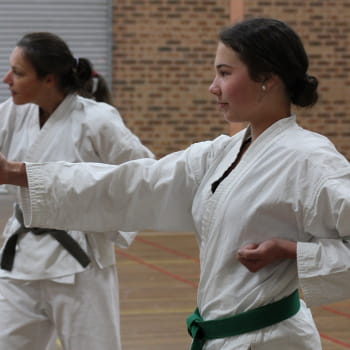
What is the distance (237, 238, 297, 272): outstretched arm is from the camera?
204cm

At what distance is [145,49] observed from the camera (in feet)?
38.3

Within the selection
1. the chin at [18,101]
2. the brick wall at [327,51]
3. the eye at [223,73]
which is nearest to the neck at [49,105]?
the chin at [18,101]

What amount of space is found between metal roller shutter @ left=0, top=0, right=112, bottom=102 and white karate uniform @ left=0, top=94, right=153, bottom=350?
8172mm

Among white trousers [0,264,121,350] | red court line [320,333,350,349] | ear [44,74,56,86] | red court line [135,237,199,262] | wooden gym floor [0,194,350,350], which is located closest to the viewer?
white trousers [0,264,121,350]

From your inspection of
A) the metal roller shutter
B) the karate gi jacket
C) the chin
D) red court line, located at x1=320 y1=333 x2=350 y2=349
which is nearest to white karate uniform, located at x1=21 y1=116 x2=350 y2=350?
the karate gi jacket

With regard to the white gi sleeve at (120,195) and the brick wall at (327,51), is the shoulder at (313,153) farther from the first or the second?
the brick wall at (327,51)

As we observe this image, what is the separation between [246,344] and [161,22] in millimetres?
9899

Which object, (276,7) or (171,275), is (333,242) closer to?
(171,275)

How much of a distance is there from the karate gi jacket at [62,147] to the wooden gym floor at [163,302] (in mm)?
1665

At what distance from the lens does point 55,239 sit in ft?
11.1

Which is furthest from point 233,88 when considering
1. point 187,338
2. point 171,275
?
point 171,275

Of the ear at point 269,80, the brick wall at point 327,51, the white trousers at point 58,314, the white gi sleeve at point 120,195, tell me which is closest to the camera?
the ear at point 269,80

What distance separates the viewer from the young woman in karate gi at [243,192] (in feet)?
6.80

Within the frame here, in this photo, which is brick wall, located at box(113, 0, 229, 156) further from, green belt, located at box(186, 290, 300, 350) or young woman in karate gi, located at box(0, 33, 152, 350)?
green belt, located at box(186, 290, 300, 350)
